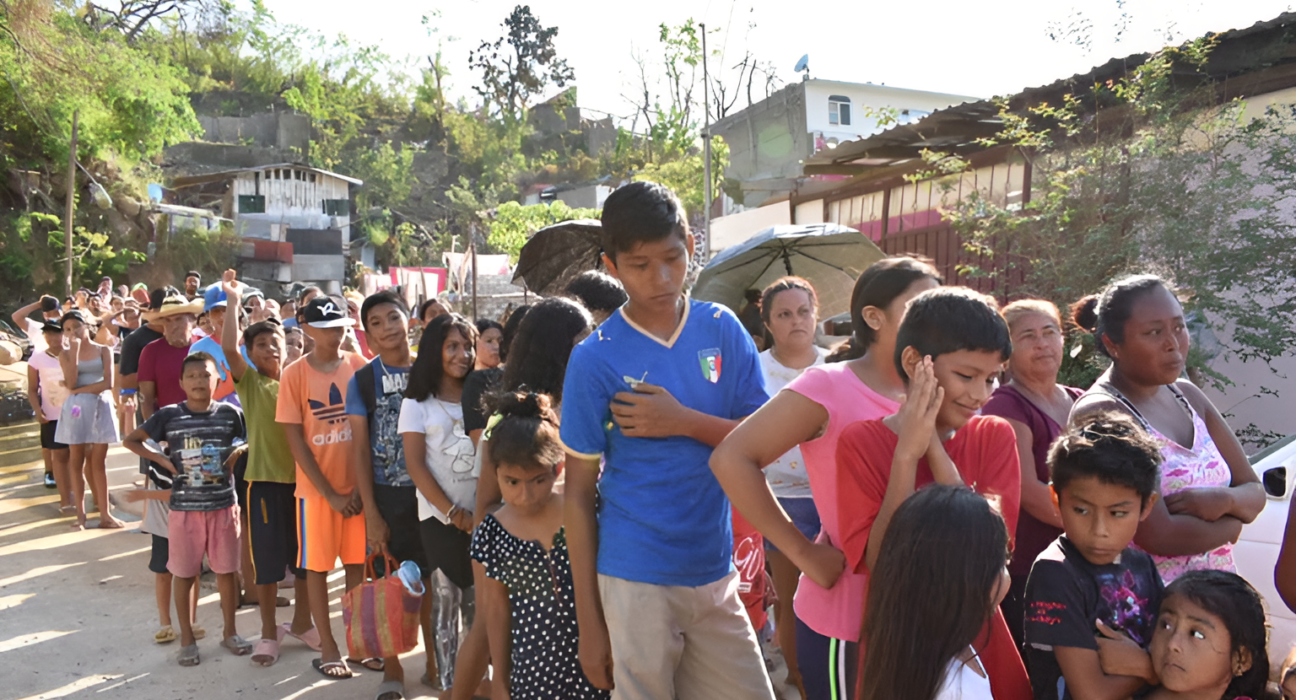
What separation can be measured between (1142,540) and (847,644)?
3.21 feet

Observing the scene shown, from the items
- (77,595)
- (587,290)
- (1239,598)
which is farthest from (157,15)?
(1239,598)

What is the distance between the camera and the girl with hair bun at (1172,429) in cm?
240

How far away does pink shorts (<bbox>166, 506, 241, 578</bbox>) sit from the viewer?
16.1 ft

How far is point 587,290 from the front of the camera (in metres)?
3.71

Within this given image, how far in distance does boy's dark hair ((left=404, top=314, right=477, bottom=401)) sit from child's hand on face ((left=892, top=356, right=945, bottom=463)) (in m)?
2.57

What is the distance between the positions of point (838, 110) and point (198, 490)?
2826cm

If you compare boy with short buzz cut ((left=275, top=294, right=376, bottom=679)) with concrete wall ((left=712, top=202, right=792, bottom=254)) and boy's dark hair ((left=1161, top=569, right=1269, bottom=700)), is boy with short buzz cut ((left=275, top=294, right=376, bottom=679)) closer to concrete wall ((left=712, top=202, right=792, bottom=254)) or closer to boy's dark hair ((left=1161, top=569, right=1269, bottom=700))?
boy's dark hair ((left=1161, top=569, right=1269, bottom=700))

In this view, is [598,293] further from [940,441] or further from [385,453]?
[940,441]

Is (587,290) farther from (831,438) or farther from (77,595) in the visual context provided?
(77,595)

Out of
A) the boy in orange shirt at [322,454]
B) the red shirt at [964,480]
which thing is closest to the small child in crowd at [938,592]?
the red shirt at [964,480]

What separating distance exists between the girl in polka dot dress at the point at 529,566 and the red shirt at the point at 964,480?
1157 millimetres

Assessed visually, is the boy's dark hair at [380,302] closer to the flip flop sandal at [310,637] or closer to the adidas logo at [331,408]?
the adidas logo at [331,408]

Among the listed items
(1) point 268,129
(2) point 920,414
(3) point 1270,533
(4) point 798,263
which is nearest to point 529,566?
(2) point 920,414

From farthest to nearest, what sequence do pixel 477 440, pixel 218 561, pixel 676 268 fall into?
pixel 218 561, pixel 477 440, pixel 676 268
